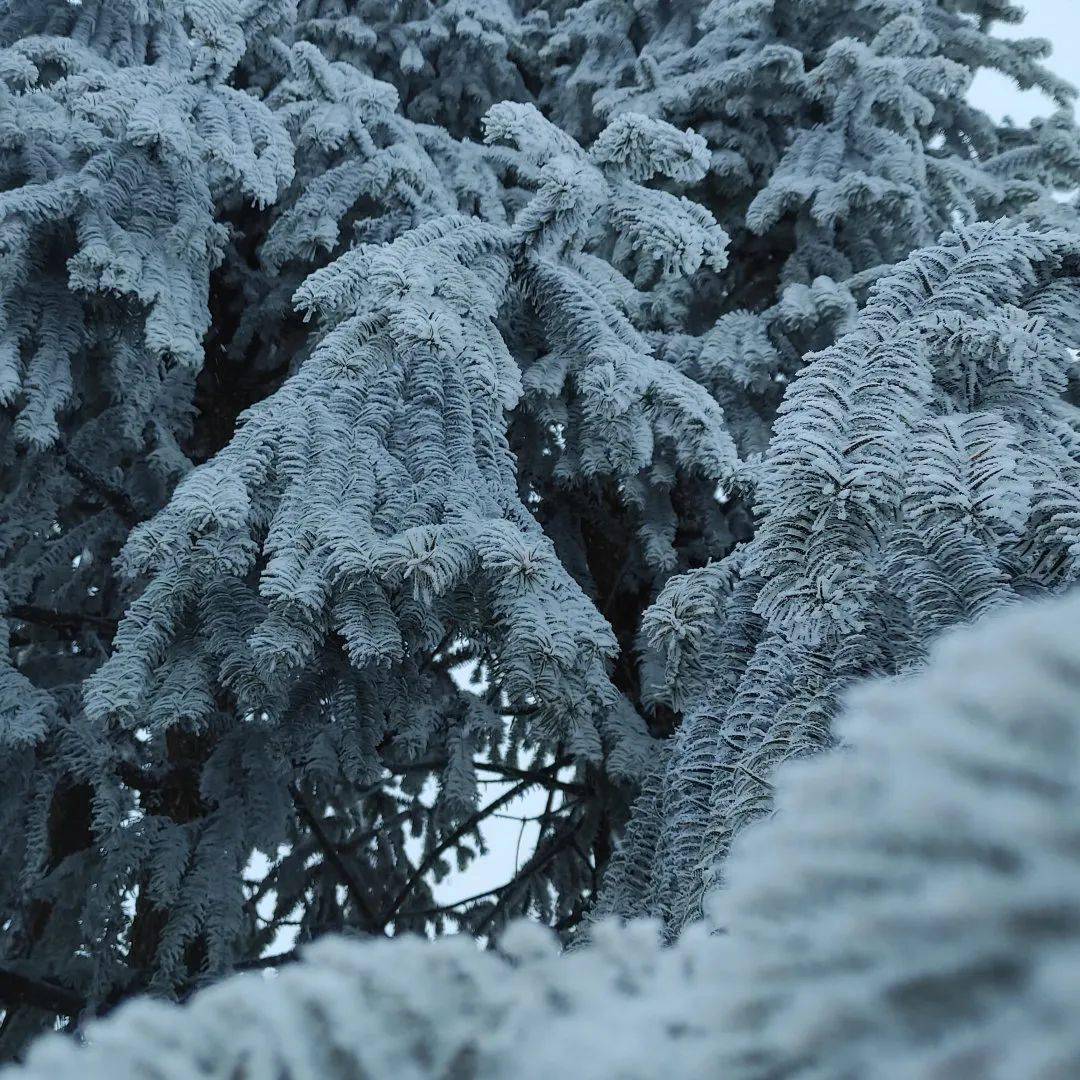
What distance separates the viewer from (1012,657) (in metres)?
0.31

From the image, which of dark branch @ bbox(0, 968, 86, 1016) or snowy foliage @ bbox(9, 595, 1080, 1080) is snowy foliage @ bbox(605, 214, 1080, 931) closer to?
snowy foliage @ bbox(9, 595, 1080, 1080)

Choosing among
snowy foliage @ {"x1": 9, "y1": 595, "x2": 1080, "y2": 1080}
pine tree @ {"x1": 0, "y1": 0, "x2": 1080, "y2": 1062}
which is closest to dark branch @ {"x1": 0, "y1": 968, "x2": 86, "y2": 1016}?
pine tree @ {"x1": 0, "y1": 0, "x2": 1080, "y2": 1062}

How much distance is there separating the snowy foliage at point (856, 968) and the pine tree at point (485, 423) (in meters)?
0.05

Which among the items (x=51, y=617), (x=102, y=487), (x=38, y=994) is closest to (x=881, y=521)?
(x=102, y=487)

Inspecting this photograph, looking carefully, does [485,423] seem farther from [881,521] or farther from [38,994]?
[38,994]

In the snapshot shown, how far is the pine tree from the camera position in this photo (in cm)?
116

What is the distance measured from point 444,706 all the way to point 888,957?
2.74 meters

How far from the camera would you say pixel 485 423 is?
186cm

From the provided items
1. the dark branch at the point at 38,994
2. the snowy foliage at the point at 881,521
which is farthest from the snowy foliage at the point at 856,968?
the dark branch at the point at 38,994

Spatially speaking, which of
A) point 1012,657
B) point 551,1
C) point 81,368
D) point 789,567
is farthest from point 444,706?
point 551,1

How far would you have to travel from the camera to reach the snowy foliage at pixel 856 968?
11.0 inches

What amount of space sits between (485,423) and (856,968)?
161 cm

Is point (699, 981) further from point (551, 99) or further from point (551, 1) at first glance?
point (551, 1)

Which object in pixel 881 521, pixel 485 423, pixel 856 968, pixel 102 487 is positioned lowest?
pixel 856 968
